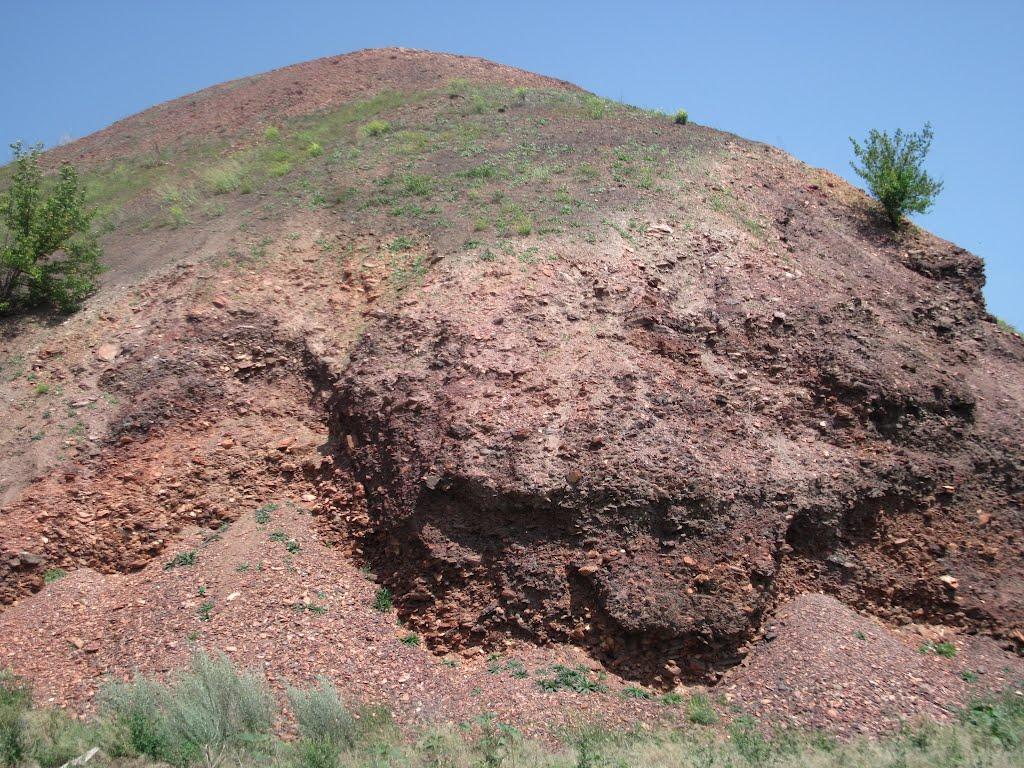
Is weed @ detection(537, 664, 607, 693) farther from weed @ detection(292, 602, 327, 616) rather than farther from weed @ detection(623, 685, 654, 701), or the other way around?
weed @ detection(292, 602, 327, 616)

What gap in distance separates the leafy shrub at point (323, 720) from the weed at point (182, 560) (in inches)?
117

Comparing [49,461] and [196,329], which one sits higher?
[196,329]

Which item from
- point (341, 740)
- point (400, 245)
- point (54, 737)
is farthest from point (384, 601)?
point (400, 245)

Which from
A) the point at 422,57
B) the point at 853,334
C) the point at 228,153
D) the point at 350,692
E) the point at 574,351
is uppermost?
the point at 422,57

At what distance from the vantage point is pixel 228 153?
2000cm

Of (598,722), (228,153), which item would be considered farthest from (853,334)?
(228,153)

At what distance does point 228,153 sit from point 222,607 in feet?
42.7

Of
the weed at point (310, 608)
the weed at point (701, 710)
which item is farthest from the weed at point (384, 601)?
the weed at point (701, 710)

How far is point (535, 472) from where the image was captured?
35.4ft

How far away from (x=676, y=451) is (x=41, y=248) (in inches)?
449

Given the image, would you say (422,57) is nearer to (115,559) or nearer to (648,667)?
(115,559)

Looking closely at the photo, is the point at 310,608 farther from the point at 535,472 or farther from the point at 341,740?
the point at 535,472

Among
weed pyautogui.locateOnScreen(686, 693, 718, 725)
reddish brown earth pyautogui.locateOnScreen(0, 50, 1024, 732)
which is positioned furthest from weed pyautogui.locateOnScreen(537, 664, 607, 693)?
weed pyautogui.locateOnScreen(686, 693, 718, 725)

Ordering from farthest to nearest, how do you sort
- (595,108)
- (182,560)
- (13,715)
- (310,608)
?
(595,108) < (182,560) < (310,608) < (13,715)
